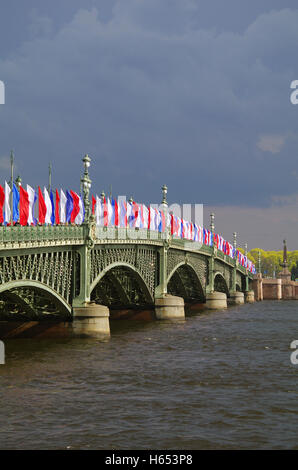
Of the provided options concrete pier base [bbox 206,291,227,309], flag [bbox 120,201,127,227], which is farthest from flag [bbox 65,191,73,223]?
concrete pier base [bbox 206,291,227,309]

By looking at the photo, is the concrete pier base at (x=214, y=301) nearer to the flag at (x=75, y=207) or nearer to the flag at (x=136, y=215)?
the flag at (x=136, y=215)

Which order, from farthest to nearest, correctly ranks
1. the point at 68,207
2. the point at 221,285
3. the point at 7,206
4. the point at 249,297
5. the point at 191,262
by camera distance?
the point at 249,297 → the point at 221,285 → the point at 191,262 → the point at 68,207 → the point at 7,206

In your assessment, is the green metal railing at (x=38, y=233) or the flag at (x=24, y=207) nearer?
the green metal railing at (x=38, y=233)

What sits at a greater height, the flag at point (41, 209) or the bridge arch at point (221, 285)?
the flag at point (41, 209)

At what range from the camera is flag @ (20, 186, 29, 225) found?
35.1 metres

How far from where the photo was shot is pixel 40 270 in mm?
37000

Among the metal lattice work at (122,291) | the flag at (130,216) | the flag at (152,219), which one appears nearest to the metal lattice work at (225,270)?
the flag at (152,219)

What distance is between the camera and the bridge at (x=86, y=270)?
35.2m

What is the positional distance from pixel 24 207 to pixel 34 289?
17.4 feet

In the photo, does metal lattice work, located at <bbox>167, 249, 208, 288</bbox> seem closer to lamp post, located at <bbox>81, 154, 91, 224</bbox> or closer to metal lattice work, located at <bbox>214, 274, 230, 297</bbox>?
metal lattice work, located at <bbox>214, 274, 230, 297</bbox>

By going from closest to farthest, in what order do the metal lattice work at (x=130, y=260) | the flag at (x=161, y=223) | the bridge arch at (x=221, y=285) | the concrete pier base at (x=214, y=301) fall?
the metal lattice work at (x=130, y=260) < the flag at (x=161, y=223) < the concrete pier base at (x=214, y=301) < the bridge arch at (x=221, y=285)

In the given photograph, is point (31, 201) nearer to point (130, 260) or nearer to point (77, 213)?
point (77, 213)

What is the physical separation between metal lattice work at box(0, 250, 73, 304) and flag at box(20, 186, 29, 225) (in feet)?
6.25

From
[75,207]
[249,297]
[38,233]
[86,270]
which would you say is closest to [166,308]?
[86,270]
